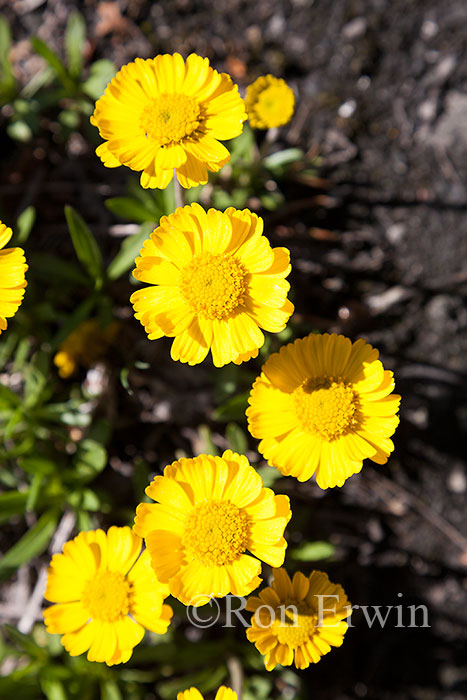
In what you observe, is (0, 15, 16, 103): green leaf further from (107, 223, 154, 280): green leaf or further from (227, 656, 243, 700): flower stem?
(227, 656, 243, 700): flower stem

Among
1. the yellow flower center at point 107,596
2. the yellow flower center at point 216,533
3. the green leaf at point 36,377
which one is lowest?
the yellow flower center at point 107,596

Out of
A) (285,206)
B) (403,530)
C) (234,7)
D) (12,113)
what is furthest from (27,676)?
(234,7)

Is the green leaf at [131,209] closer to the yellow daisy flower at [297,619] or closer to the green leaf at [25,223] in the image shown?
the green leaf at [25,223]

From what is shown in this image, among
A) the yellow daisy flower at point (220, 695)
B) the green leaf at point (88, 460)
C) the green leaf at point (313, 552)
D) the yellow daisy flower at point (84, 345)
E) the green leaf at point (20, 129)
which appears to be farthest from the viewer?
the green leaf at point (20, 129)

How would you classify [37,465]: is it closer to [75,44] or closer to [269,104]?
[269,104]

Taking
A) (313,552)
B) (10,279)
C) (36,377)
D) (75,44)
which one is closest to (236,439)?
(313,552)

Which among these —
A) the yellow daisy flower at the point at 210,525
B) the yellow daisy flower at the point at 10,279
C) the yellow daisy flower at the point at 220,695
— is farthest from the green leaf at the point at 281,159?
the yellow daisy flower at the point at 220,695

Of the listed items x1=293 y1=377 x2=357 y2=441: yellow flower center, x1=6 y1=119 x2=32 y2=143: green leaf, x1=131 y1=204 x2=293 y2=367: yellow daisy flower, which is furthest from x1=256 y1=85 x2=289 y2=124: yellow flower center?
x1=6 y1=119 x2=32 y2=143: green leaf
